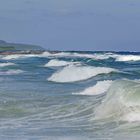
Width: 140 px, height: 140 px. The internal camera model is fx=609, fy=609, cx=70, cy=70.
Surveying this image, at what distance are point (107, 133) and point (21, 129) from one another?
1.68 m

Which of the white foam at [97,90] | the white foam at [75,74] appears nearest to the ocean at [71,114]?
the white foam at [97,90]

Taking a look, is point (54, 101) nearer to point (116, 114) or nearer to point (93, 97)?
point (93, 97)

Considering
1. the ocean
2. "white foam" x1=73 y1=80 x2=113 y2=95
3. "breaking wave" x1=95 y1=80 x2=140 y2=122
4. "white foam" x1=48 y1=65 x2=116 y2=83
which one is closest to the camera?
the ocean

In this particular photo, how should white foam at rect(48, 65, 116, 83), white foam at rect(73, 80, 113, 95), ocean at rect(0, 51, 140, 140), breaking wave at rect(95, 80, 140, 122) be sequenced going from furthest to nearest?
1. white foam at rect(48, 65, 116, 83)
2. white foam at rect(73, 80, 113, 95)
3. breaking wave at rect(95, 80, 140, 122)
4. ocean at rect(0, 51, 140, 140)

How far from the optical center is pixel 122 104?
40.0 ft

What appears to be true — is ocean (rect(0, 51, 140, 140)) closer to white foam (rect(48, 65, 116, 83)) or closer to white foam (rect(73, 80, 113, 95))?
white foam (rect(73, 80, 113, 95))

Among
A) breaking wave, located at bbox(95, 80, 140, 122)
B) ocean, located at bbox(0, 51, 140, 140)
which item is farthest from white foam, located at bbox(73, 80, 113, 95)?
breaking wave, located at bbox(95, 80, 140, 122)

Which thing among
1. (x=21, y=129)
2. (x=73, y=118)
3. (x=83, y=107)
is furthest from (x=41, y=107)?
(x=21, y=129)

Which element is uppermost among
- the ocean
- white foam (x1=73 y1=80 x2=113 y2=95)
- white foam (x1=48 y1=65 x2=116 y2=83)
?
the ocean

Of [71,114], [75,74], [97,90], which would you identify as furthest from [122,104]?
[75,74]

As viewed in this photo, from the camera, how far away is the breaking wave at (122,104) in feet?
37.3

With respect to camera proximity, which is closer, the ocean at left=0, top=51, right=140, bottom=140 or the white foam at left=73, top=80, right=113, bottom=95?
the ocean at left=0, top=51, right=140, bottom=140

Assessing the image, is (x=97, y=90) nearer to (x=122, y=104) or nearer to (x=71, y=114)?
(x=71, y=114)

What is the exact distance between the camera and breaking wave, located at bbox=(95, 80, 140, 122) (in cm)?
1137
